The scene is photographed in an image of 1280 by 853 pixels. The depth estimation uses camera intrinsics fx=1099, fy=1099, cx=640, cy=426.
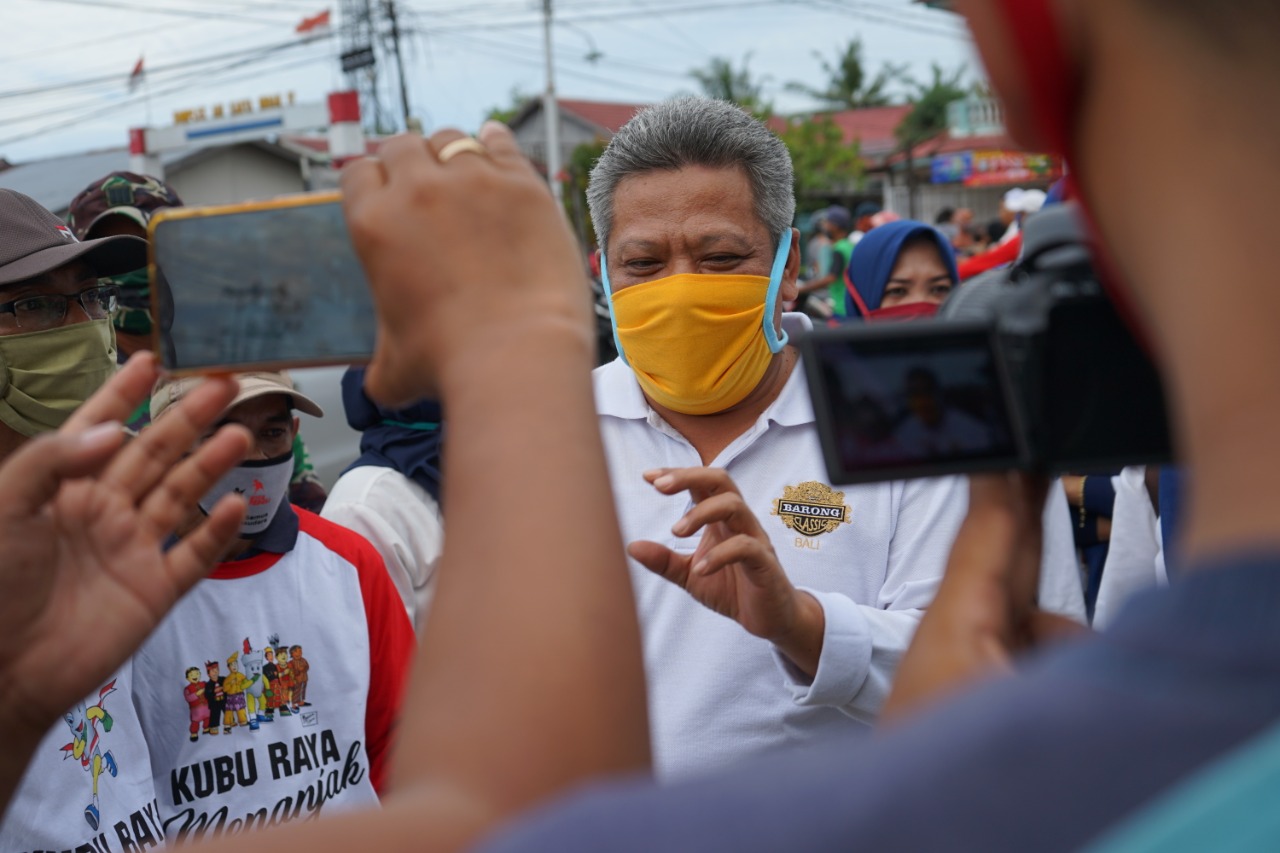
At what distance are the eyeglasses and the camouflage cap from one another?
1.50m

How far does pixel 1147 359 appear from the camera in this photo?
97 centimetres

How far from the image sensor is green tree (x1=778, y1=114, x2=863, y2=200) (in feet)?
124

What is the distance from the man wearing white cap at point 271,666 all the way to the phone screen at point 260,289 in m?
1.35

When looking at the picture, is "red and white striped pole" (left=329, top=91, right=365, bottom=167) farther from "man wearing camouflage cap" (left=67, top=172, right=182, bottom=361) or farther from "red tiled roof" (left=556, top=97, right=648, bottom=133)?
"red tiled roof" (left=556, top=97, right=648, bottom=133)

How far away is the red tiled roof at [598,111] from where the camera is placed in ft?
164

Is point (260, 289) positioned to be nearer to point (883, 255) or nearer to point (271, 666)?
point (271, 666)

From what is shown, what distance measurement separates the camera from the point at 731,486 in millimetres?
1708

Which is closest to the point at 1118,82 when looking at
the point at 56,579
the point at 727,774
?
the point at 727,774

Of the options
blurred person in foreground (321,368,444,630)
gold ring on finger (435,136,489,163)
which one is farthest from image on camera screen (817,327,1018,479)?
blurred person in foreground (321,368,444,630)

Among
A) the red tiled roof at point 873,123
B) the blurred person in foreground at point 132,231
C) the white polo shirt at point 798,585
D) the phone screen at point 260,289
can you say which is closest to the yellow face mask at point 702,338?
the white polo shirt at point 798,585

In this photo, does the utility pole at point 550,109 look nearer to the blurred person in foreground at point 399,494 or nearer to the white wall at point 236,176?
the white wall at point 236,176

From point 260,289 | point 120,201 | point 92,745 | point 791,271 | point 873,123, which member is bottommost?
point 92,745

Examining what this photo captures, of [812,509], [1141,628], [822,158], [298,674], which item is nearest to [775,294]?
[812,509]

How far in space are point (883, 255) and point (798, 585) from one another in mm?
3144
